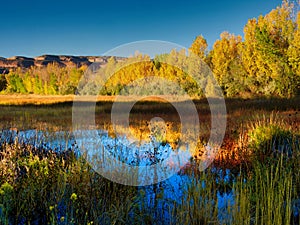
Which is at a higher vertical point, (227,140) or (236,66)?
(236,66)

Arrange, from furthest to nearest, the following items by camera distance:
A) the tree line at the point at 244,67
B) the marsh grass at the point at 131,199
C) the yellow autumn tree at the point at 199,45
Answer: the yellow autumn tree at the point at 199,45
the tree line at the point at 244,67
the marsh grass at the point at 131,199

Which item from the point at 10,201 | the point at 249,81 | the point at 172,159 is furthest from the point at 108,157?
the point at 249,81

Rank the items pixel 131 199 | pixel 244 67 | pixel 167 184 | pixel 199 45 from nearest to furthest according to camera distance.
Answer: pixel 131 199, pixel 167 184, pixel 244 67, pixel 199 45

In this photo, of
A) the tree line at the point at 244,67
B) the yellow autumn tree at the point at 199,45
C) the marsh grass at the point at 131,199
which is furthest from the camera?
the yellow autumn tree at the point at 199,45

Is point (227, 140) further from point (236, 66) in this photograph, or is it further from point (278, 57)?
point (236, 66)

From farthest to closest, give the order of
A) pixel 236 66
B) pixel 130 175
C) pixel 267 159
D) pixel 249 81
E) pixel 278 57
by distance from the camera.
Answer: pixel 236 66
pixel 249 81
pixel 278 57
pixel 267 159
pixel 130 175

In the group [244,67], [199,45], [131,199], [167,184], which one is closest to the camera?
[131,199]

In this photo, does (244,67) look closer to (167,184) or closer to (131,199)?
(167,184)

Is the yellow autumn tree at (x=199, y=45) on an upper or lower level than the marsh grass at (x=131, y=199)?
upper

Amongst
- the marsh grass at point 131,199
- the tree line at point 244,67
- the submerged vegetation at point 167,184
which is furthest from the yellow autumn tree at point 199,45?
the marsh grass at point 131,199

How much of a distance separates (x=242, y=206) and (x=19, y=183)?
9.24 ft

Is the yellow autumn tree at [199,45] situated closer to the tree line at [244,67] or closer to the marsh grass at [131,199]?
the tree line at [244,67]

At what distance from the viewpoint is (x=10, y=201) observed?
329 cm


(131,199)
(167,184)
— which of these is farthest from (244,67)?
(131,199)
